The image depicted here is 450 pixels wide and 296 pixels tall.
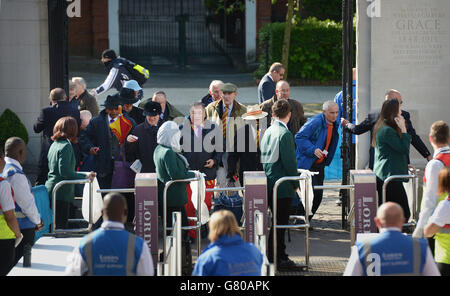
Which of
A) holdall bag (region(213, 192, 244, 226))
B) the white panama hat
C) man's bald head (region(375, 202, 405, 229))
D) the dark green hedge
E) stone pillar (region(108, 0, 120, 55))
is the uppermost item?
stone pillar (region(108, 0, 120, 55))

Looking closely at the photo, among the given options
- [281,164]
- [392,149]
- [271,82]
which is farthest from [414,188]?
[271,82]

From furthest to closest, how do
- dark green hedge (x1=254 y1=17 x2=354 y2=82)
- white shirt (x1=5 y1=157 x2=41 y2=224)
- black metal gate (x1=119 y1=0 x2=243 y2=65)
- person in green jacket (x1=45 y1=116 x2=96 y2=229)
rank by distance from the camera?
black metal gate (x1=119 y1=0 x2=243 y2=65) < dark green hedge (x1=254 y1=17 x2=354 y2=82) < person in green jacket (x1=45 y1=116 x2=96 y2=229) < white shirt (x1=5 y1=157 x2=41 y2=224)

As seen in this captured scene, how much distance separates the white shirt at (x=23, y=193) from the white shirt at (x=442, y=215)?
4029 millimetres

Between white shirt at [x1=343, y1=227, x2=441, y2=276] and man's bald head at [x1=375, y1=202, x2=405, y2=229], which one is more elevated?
man's bald head at [x1=375, y1=202, x2=405, y2=229]

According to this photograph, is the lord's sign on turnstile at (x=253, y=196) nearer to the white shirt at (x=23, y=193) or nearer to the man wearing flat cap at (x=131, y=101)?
the white shirt at (x=23, y=193)

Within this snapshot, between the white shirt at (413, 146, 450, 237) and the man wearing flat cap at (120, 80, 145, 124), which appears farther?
the man wearing flat cap at (120, 80, 145, 124)

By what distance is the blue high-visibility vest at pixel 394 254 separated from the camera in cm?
654

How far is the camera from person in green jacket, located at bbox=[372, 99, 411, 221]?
10.5m

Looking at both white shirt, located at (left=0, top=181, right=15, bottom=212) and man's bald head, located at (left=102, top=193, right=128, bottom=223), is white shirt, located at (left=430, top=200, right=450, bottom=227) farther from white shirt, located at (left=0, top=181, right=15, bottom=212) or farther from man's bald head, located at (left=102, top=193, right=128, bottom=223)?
white shirt, located at (left=0, top=181, right=15, bottom=212)

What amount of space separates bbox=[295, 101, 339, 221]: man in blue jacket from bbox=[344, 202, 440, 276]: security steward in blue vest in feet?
17.7

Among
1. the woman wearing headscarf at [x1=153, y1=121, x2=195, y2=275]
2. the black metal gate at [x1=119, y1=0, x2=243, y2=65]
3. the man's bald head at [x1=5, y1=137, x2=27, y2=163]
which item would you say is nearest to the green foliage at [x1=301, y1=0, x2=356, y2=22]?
the black metal gate at [x1=119, y1=0, x2=243, y2=65]

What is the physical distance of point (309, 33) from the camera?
27859mm

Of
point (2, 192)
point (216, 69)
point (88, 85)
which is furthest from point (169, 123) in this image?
point (216, 69)
